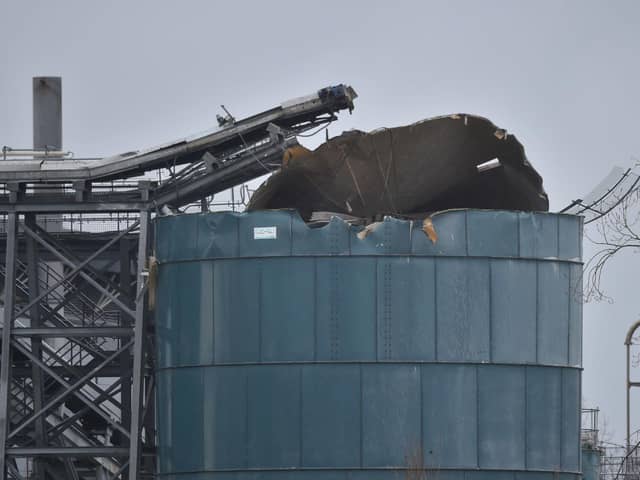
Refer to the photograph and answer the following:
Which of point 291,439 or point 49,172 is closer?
point 291,439

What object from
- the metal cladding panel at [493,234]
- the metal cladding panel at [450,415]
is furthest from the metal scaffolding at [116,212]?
the metal cladding panel at [450,415]

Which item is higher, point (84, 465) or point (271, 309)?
point (271, 309)

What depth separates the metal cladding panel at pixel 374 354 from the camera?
45.1 meters

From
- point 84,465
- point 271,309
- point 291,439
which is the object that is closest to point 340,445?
point 291,439

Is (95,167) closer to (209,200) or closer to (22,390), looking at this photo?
(209,200)

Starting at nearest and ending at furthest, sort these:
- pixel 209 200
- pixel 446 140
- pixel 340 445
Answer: pixel 340 445 < pixel 446 140 < pixel 209 200

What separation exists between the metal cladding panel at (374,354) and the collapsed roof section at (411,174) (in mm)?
2459

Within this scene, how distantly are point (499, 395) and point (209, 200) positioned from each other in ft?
40.8

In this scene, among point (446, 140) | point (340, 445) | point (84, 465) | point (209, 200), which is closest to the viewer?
point (340, 445)

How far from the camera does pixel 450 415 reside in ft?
148

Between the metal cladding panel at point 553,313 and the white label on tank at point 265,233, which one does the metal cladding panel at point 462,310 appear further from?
the white label on tank at point 265,233

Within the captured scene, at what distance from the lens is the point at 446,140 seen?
48.0 metres

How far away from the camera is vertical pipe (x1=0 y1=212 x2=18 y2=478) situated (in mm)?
49281

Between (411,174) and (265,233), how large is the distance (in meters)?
5.24
